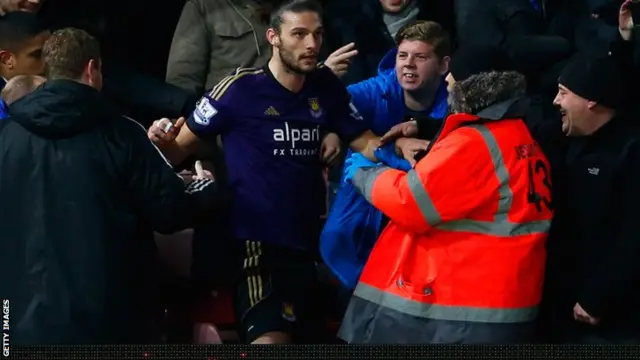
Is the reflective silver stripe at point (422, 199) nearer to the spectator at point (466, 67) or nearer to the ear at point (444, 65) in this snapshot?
the spectator at point (466, 67)

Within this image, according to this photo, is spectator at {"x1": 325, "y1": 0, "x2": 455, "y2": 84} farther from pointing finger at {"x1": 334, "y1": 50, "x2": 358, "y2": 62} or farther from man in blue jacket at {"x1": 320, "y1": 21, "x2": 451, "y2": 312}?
pointing finger at {"x1": 334, "y1": 50, "x2": 358, "y2": 62}

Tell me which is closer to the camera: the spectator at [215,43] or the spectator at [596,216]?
the spectator at [596,216]

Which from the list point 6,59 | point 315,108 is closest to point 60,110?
point 6,59

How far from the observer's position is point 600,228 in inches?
162

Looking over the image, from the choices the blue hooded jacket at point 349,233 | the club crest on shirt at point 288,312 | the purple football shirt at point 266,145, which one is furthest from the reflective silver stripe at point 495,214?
the club crest on shirt at point 288,312

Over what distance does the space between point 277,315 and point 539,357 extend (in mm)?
928

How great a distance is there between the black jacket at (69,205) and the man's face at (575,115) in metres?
1.41

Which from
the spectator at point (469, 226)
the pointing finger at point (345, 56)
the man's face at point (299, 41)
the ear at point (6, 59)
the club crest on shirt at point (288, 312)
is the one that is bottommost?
the club crest on shirt at point (288, 312)

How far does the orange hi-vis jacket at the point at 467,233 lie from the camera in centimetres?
386

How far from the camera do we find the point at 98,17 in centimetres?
531

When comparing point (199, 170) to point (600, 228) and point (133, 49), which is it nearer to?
point (133, 49)

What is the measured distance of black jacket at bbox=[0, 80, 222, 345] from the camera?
3.92 metres
